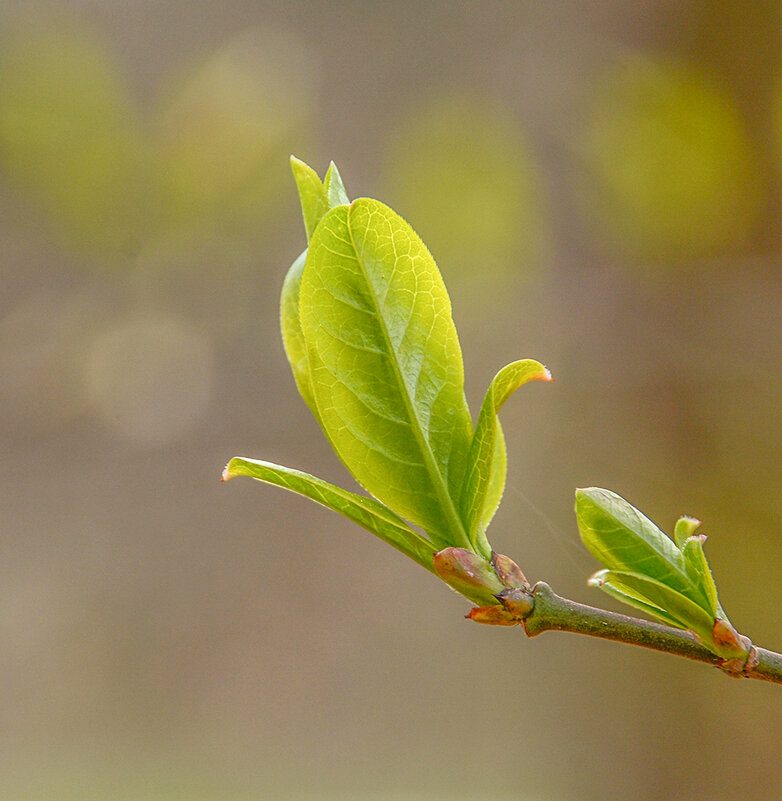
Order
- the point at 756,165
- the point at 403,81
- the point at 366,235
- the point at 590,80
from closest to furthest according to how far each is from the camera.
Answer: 1. the point at 366,235
2. the point at 756,165
3. the point at 590,80
4. the point at 403,81

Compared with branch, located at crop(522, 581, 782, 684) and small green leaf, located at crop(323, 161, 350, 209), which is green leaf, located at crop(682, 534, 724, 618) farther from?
small green leaf, located at crop(323, 161, 350, 209)

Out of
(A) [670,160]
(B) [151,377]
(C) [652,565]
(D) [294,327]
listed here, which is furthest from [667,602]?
(B) [151,377]

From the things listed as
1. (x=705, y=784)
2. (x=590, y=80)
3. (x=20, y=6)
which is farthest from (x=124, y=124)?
(x=705, y=784)

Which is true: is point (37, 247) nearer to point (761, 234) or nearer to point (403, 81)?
point (403, 81)

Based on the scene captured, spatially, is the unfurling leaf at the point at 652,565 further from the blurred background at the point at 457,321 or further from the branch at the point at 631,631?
the blurred background at the point at 457,321

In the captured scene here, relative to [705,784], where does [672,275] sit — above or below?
above

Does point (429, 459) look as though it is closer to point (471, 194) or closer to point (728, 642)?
point (728, 642)

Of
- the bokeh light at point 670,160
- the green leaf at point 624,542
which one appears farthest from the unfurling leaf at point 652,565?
the bokeh light at point 670,160
